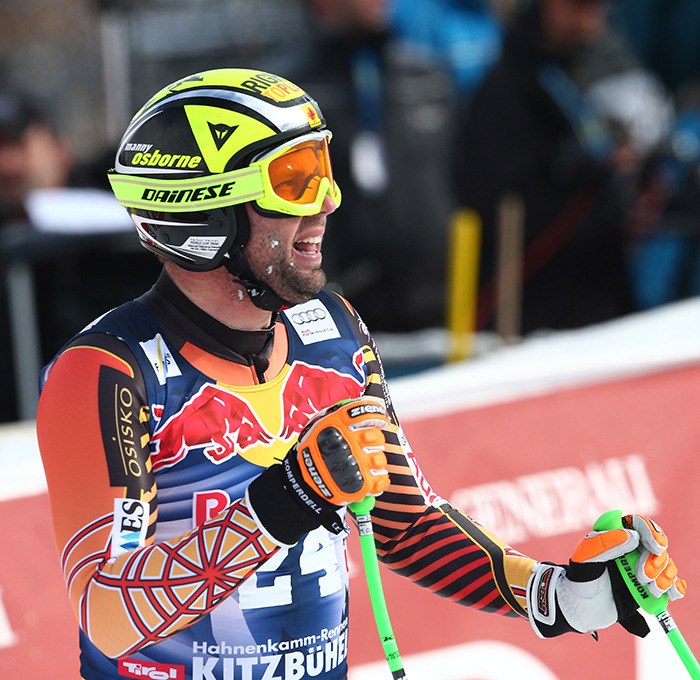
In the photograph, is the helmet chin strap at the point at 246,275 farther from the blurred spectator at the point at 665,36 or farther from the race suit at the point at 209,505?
the blurred spectator at the point at 665,36

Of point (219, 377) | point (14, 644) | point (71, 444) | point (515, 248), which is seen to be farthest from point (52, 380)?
point (515, 248)

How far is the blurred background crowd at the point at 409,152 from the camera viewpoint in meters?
6.21

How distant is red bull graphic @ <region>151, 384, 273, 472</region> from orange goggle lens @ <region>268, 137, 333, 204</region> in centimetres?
42

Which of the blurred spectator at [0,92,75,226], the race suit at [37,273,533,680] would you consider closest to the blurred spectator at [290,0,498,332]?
the blurred spectator at [0,92,75,226]

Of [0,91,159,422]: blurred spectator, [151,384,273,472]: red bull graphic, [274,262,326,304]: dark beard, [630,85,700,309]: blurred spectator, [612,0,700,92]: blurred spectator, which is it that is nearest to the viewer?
[151,384,273,472]: red bull graphic

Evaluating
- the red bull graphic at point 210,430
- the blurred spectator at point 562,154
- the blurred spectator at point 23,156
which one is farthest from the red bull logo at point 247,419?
A: the blurred spectator at point 562,154

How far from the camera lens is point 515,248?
7.00m

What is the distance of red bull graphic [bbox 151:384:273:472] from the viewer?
2.75m

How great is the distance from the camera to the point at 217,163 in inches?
109

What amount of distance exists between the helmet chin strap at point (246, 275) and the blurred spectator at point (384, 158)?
142 inches

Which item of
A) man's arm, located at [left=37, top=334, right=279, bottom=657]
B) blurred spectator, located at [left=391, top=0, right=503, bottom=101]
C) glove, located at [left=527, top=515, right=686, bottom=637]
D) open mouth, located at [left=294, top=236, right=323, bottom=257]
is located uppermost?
blurred spectator, located at [left=391, top=0, right=503, bottom=101]

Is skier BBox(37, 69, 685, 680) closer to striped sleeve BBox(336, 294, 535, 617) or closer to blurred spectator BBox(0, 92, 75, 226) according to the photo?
striped sleeve BBox(336, 294, 535, 617)

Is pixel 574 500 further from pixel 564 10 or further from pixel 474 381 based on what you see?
pixel 564 10

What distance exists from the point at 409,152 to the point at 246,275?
4188mm
